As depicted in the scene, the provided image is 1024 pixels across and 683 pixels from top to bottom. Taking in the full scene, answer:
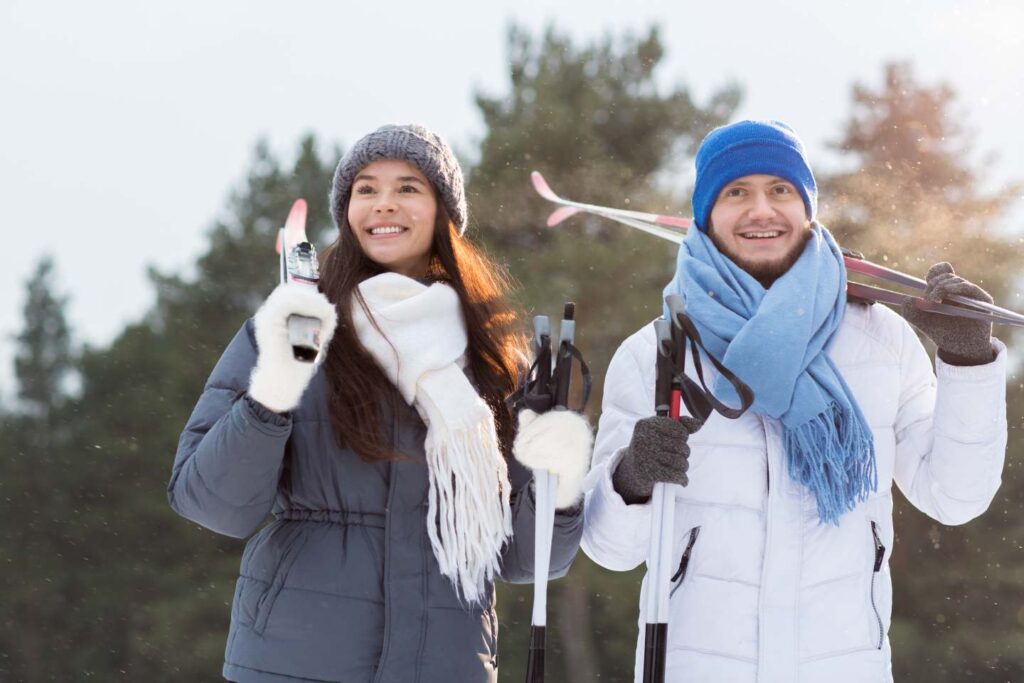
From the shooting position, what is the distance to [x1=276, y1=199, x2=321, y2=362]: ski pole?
2.05 metres

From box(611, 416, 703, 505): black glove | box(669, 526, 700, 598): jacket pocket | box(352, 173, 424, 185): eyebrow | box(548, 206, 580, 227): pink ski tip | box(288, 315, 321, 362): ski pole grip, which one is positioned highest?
box(548, 206, 580, 227): pink ski tip

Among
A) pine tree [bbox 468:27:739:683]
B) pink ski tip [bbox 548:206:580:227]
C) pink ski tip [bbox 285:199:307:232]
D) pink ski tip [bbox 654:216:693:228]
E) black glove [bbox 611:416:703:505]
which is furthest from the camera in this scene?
pine tree [bbox 468:27:739:683]

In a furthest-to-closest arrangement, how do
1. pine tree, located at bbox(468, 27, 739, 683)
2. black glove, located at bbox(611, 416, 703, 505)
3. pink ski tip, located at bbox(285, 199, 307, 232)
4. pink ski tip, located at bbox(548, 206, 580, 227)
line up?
pine tree, located at bbox(468, 27, 739, 683) → pink ski tip, located at bbox(548, 206, 580, 227) → pink ski tip, located at bbox(285, 199, 307, 232) → black glove, located at bbox(611, 416, 703, 505)

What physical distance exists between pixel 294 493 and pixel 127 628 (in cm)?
1680

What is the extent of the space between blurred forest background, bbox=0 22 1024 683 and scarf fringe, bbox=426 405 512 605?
944 centimetres

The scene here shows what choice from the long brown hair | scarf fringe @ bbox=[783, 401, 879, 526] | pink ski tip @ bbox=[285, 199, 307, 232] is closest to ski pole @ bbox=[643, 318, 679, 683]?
scarf fringe @ bbox=[783, 401, 879, 526]

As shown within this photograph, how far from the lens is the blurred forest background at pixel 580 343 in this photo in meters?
13.2

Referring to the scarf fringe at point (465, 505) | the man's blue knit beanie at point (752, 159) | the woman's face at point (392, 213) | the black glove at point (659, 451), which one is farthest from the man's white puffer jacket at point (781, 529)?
the woman's face at point (392, 213)

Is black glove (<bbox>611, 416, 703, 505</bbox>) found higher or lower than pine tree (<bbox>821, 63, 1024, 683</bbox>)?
lower

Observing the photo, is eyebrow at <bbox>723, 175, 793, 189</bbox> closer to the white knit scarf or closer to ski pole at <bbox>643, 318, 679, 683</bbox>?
ski pole at <bbox>643, 318, 679, 683</bbox>

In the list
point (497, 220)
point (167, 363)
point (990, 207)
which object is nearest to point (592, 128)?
point (497, 220)

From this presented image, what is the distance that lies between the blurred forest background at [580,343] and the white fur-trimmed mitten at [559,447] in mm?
9504

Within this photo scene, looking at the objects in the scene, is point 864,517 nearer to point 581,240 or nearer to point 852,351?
point 852,351

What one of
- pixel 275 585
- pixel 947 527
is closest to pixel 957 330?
pixel 275 585
